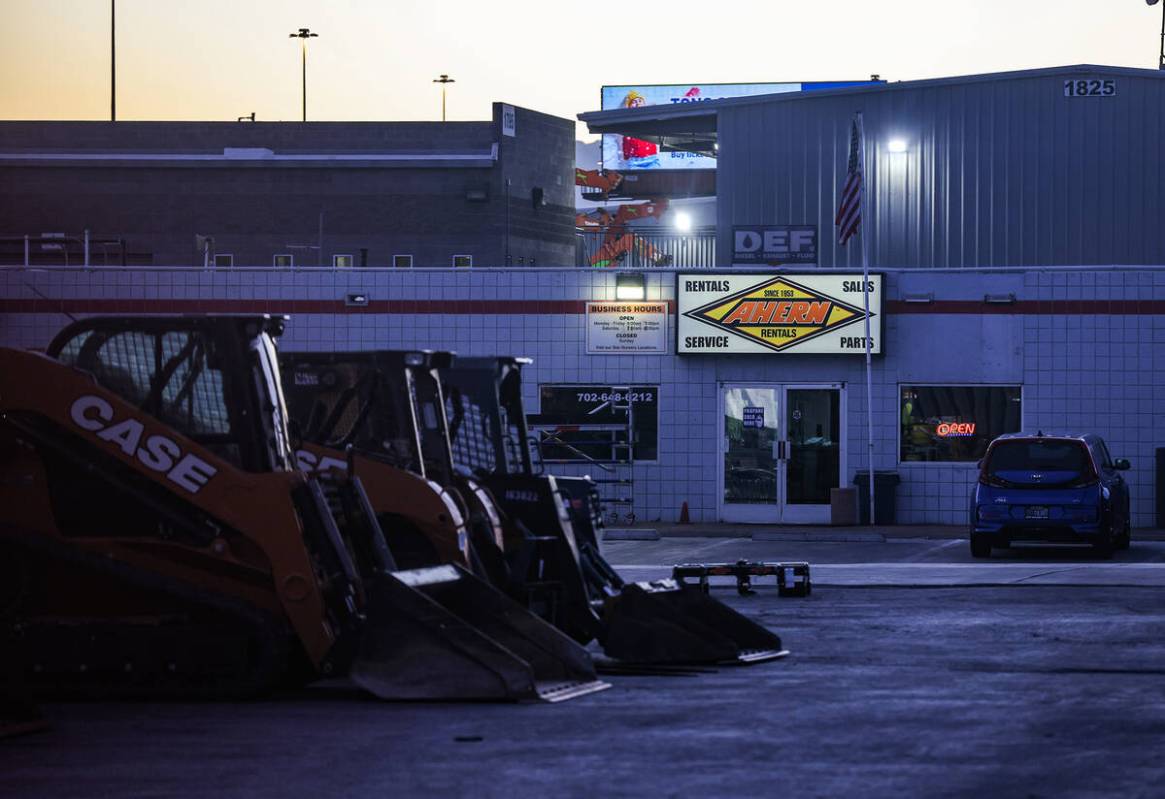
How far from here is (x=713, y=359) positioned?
32.2 m

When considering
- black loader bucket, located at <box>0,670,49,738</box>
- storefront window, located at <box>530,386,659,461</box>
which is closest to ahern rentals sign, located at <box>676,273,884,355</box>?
storefront window, located at <box>530,386,659,461</box>

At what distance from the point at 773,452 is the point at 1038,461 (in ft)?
22.8

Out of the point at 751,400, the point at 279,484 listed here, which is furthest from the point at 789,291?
the point at 279,484

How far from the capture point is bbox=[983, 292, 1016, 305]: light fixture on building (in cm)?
3150

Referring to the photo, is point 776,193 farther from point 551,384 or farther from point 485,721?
point 485,721

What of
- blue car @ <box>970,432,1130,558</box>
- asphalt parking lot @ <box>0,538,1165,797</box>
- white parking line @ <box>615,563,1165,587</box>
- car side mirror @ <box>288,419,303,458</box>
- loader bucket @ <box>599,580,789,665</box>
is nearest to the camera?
asphalt parking lot @ <box>0,538,1165,797</box>

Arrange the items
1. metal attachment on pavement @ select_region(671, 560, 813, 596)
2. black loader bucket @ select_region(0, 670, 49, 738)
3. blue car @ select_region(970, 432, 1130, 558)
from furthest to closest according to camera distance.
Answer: blue car @ select_region(970, 432, 1130, 558) → metal attachment on pavement @ select_region(671, 560, 813, 596) → black loader bucket @ select_region(0, 670, 49, 738)

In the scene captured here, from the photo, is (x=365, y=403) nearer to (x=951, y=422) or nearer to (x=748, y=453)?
(x=748, y=453)

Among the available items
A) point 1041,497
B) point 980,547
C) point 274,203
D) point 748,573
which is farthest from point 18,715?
point 274,203

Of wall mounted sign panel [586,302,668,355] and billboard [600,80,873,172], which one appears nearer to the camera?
wall mounted sign panel [586,302,668,355]

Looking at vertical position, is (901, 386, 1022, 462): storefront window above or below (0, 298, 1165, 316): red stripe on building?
below

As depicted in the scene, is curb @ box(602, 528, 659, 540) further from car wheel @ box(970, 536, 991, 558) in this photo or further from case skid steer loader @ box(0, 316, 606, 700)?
case skid steer loader @ box(0, 316, 606, 700)

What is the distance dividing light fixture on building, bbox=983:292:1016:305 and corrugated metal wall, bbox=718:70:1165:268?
3895 mm

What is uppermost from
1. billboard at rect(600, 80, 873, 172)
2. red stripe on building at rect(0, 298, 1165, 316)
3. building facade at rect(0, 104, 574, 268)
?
billboard at rect(600, 80, 873, 172)
